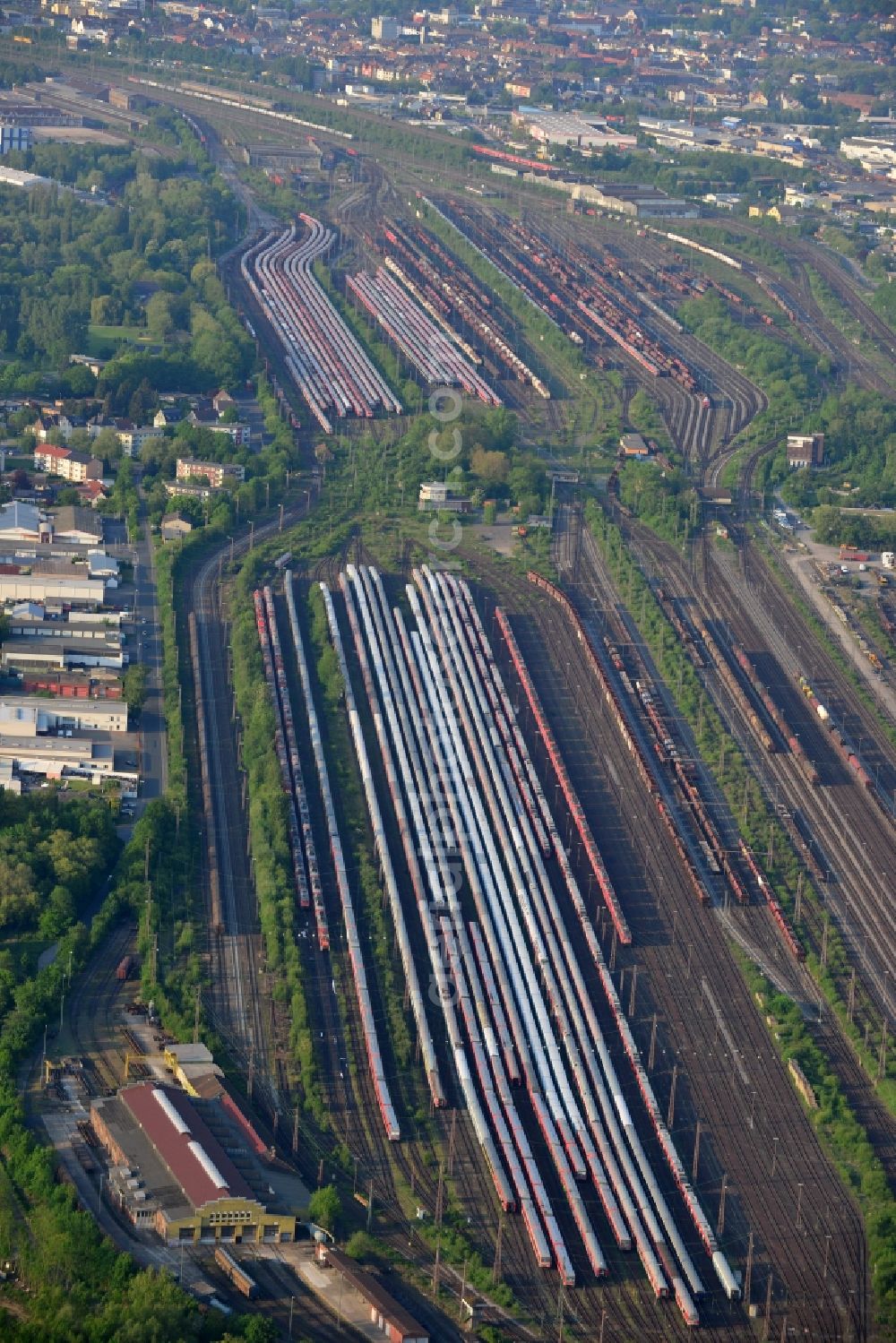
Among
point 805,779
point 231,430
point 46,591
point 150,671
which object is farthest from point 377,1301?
point 231,430

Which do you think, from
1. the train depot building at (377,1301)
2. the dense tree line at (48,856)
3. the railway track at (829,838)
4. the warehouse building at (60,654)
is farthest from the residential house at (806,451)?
the train depot building at (377,1301)

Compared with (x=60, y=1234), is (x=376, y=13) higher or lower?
lower

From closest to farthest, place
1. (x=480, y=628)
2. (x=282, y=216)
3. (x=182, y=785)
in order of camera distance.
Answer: (x=182, y=785), (x=480, y=628), (x=282, y=216)

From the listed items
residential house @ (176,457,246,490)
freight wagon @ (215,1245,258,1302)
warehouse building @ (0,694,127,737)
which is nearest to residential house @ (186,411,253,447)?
residential house @ (176,457,246,490)

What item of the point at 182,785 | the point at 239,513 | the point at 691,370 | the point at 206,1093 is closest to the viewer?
the point at 206,1093

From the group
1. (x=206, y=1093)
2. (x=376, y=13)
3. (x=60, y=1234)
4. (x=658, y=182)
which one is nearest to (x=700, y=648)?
→ (x=206, y=1093)

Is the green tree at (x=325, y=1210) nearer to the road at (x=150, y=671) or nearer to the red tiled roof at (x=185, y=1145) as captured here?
the red tiled roof at (x=185, y=1145)

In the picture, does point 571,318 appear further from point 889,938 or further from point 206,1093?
point 206,1093
